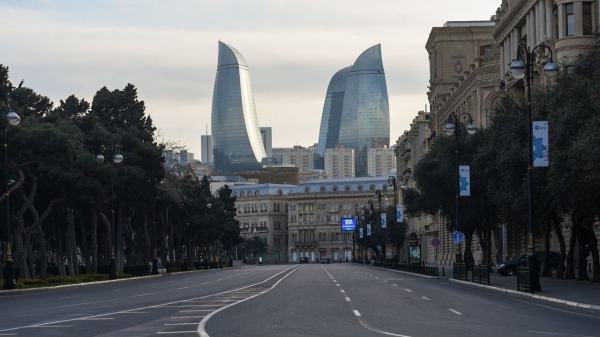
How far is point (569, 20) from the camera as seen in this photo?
70.4 m

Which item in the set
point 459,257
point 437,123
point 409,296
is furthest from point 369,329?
point 437,123

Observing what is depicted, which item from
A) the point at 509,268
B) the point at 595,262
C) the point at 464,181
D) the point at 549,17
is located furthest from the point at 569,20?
the point at 595,262

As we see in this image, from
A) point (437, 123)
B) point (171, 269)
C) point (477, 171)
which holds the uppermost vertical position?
point (437, 123)

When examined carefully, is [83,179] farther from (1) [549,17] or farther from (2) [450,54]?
(2) [450,54]

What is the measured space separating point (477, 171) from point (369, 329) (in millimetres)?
44449

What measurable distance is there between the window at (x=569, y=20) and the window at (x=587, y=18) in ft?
2.49

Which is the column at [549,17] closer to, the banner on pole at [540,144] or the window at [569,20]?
the window at [569,20]

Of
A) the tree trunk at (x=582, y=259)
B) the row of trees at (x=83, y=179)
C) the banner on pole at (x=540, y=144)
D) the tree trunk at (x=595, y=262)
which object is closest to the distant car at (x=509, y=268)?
the tree trunk at (x=582, y=259)

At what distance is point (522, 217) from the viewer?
57406mm

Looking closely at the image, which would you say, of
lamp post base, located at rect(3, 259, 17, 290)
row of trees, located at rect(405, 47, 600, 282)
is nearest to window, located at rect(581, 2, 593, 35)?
row of trees, located at rect(405, 47, 600, 282)

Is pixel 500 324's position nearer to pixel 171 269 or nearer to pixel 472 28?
pixel 171 269

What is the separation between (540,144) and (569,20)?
111ft

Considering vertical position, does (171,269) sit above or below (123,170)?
below

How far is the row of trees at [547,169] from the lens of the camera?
42.0m
